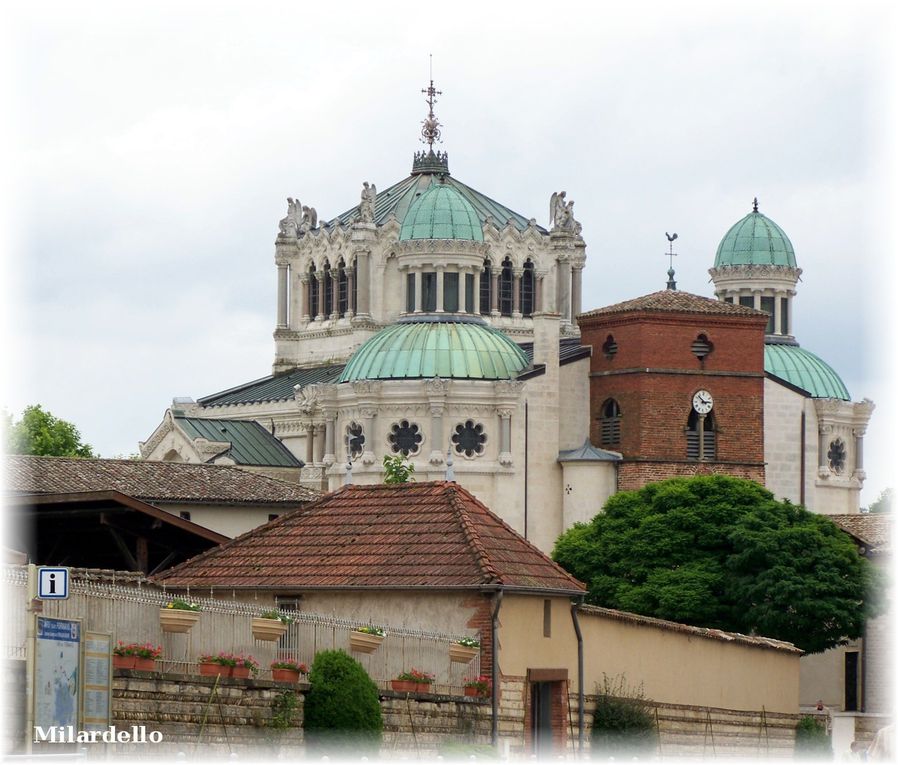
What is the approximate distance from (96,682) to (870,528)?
190 ft

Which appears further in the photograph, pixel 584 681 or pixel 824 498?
pixel 824 498

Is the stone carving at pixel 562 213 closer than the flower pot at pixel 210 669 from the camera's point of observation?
No

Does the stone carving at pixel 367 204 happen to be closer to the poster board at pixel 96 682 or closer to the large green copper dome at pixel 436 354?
the large green copper dome at pixel 436 354

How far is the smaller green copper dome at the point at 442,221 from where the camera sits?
103 m

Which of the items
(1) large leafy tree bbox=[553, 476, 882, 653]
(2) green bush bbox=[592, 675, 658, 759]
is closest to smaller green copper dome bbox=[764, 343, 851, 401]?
(1) large leafy tree bbox=[553, 476, 882, 653]

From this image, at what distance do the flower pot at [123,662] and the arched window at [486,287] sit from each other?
80.8 meters

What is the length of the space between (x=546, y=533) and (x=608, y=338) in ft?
25.3

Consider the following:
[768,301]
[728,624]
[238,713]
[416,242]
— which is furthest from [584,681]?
[768,301]

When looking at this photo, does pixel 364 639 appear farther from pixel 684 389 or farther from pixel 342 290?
pixel 342 290

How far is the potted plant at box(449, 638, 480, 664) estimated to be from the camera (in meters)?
44.1

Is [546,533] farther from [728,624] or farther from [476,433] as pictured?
[728,624]

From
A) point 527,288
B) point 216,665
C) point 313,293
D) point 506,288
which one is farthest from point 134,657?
point 313,293

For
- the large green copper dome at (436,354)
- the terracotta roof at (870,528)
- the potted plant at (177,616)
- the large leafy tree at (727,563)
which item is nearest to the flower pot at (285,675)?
the potted plant at (177,616)

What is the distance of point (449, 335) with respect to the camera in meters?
98.3
